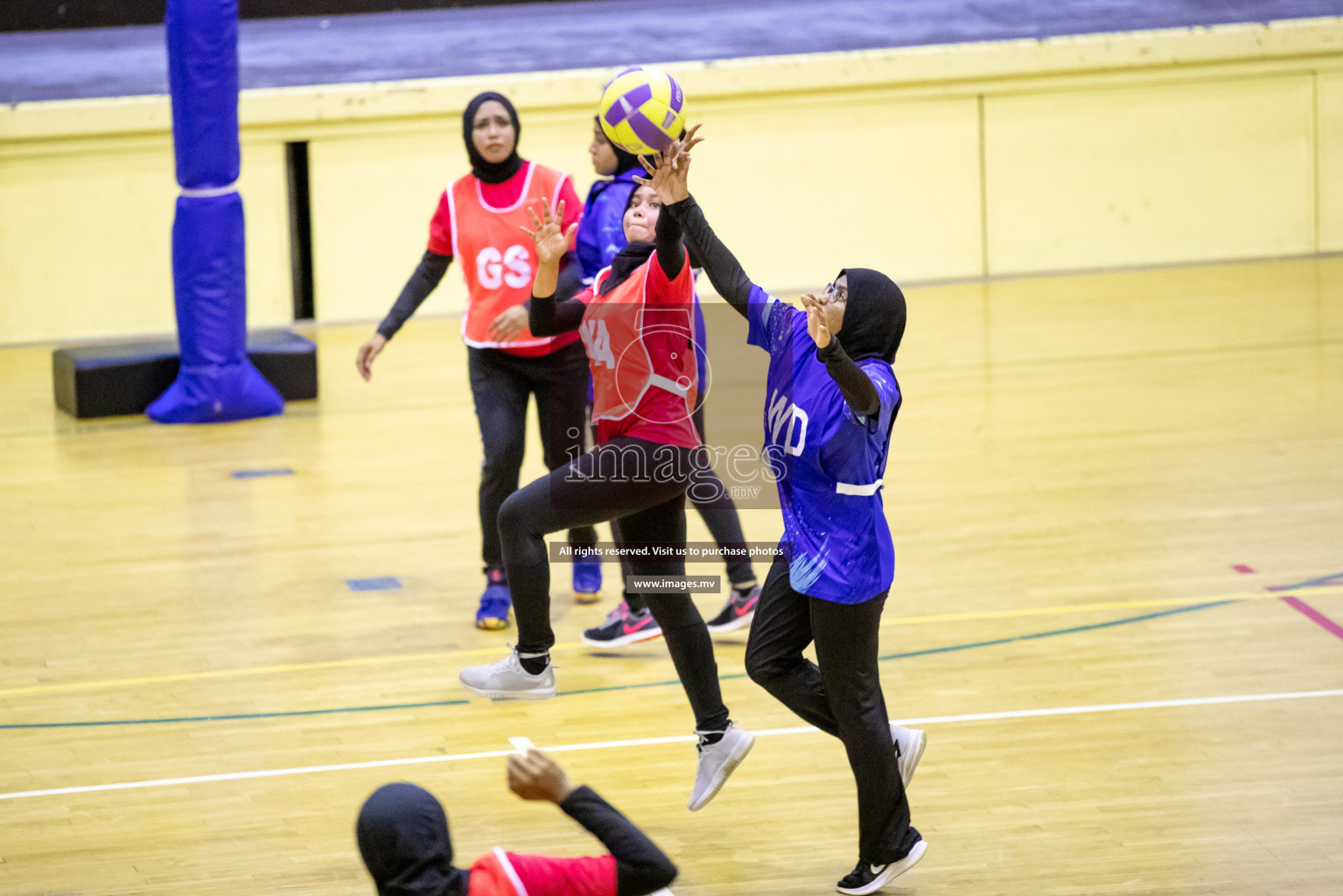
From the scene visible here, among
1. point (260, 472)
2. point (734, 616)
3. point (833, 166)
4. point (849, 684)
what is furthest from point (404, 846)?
point (833, 166)

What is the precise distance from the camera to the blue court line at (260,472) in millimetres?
8070

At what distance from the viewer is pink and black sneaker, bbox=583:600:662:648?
218 inches

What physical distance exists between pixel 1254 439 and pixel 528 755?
6.19m

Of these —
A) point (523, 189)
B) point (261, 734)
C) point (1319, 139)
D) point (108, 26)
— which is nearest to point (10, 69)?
point (108, 26)

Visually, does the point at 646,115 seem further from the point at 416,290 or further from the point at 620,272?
the point at 416,290

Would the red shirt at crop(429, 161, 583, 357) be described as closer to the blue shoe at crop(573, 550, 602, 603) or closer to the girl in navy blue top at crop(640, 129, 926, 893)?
the blue shoe at crop(573, 550, 602, 603)

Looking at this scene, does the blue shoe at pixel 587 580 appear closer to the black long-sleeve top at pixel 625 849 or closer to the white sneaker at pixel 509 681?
the white sneaker at pixel 509 681

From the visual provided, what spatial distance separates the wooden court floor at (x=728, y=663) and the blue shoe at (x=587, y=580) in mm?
104

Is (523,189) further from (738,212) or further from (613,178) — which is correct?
(738,212)

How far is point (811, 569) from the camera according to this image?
11.7ft

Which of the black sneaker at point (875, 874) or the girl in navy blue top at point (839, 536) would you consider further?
the black sneaker at point (875, 874)

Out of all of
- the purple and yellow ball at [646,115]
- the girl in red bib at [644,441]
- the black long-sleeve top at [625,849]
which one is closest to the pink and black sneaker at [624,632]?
the girl in red bib at [644,441]

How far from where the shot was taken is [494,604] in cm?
576

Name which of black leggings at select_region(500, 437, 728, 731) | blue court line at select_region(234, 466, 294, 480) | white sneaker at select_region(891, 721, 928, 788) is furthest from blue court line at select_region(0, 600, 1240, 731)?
blue court line at select_region(234, 466, 294, 480)
